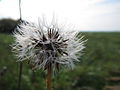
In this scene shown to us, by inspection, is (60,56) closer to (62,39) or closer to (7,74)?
(62,39)

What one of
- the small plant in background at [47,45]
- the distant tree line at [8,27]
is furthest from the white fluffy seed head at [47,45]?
the distant tree line at [8,27]

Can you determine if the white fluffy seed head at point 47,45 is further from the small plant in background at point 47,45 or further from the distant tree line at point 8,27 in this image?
the distant tree line at point 8,27

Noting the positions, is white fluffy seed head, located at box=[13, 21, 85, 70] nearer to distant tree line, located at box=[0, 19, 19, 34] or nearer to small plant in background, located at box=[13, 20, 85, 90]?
small plant in background, located at box=[13, 20, 85, 90]

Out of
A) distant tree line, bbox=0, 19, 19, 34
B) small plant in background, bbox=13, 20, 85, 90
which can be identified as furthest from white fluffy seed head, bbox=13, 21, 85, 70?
distant tree line, bbox=0, 19, 19, 34

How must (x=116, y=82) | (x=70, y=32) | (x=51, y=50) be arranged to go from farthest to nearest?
(x=116, y=82) < (x=70, y=32) < (x=51, y=50)

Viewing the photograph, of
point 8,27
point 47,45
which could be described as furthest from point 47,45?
point 8,27

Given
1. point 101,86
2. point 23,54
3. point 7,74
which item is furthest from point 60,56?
point 101,86

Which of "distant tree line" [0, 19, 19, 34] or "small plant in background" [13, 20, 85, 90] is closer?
"small plant in background" [13, 20, 85, 90]

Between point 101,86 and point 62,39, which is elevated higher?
point 62,39
